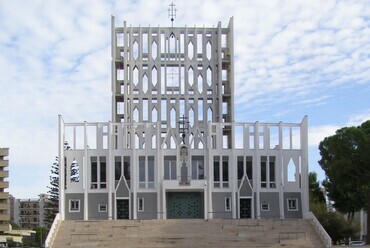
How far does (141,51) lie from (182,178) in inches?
679

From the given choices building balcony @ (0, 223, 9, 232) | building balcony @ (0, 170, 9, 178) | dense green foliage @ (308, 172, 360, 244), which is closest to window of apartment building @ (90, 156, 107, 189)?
dense green foliage @ (308, 172, 360, 244)

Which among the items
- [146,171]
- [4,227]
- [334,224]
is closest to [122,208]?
[146,171]

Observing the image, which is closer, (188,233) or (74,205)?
(188,233)

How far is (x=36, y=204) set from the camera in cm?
16012

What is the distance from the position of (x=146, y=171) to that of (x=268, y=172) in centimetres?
844

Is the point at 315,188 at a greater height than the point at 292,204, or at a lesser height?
greater

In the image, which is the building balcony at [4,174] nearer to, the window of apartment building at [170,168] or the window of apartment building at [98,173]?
the window of apartment building at [98,173]

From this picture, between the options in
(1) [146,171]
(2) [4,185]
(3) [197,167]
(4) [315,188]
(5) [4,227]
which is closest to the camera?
(1) [146,171]

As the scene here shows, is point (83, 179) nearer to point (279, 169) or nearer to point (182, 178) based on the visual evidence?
point (182, 178)

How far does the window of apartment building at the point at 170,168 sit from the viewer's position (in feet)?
157

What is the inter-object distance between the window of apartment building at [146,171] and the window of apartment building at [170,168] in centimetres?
97

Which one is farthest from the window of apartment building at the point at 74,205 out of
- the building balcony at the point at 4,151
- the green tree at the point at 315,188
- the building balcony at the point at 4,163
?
the building balcony at the point at 4,151

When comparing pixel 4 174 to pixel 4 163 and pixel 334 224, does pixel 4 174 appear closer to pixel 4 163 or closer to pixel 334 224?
pixel 4 163

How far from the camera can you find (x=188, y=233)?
1615 inches
